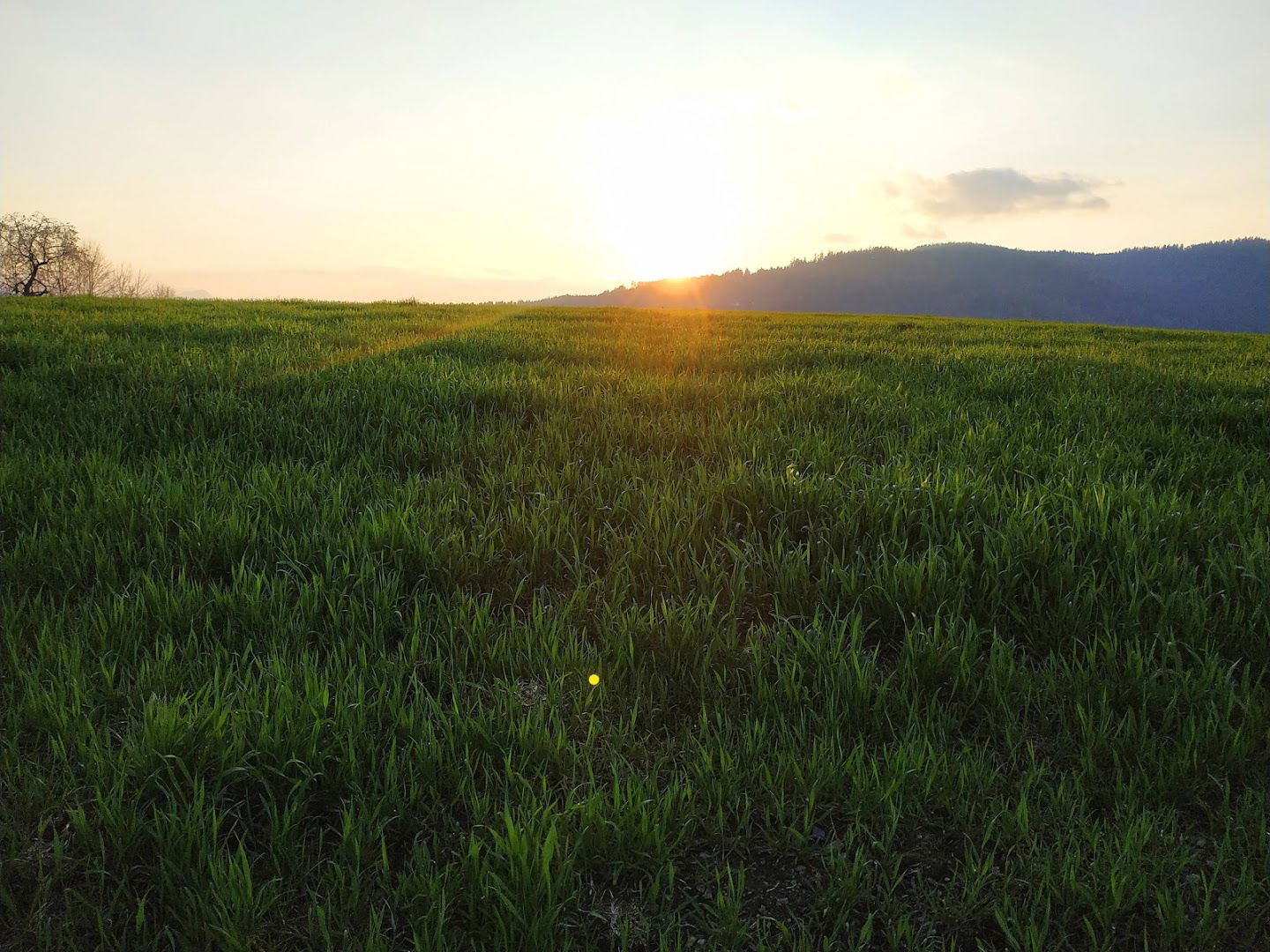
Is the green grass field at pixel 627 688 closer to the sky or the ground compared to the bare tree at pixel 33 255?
closer to the ground

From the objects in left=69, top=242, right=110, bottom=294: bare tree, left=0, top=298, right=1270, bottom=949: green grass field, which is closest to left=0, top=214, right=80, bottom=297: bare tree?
left=69, top=242, right=110, bottom=294: bare tree

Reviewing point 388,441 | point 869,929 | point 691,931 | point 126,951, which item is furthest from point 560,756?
point 388,441

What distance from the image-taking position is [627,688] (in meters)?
2.29

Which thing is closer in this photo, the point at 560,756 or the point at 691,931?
the point at 691,931

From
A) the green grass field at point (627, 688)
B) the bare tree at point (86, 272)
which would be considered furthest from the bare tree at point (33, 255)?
the green grass field at point (627, 688)

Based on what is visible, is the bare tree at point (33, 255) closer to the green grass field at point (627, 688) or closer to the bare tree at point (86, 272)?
the bare tree at point (86, 272)

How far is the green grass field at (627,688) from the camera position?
1591mm

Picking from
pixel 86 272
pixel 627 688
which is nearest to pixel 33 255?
pixel 86 272

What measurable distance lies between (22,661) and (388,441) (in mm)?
2439

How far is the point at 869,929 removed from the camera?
1496mm

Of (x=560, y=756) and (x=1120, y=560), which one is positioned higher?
(x=1120, y=560)

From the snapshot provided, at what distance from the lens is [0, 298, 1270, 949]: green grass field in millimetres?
1591

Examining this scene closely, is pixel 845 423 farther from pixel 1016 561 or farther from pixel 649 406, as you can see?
pixel 1016 561

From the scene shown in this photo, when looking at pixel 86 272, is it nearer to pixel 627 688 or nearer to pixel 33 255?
pixel 33 255
